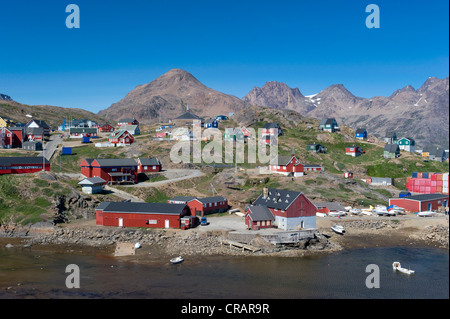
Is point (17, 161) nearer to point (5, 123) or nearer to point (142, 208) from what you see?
point (142, 208)

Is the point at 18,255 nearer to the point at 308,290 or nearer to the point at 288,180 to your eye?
the point at 308,290

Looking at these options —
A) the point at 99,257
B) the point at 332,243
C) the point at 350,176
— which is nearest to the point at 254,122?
the point at 350,176

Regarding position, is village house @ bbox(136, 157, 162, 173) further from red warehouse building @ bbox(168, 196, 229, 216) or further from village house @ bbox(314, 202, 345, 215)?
village house @ bbox(314, 202, 345, 215)

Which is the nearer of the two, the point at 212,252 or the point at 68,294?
the point at 68,294

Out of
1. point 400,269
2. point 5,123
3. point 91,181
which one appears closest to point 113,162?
point 91,181

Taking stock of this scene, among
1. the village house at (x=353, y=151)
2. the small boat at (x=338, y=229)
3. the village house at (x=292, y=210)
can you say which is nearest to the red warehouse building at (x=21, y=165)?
the village house at (x=292, y=210)

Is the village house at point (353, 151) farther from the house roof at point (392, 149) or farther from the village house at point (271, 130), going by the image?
the village house at point (271, 130)
